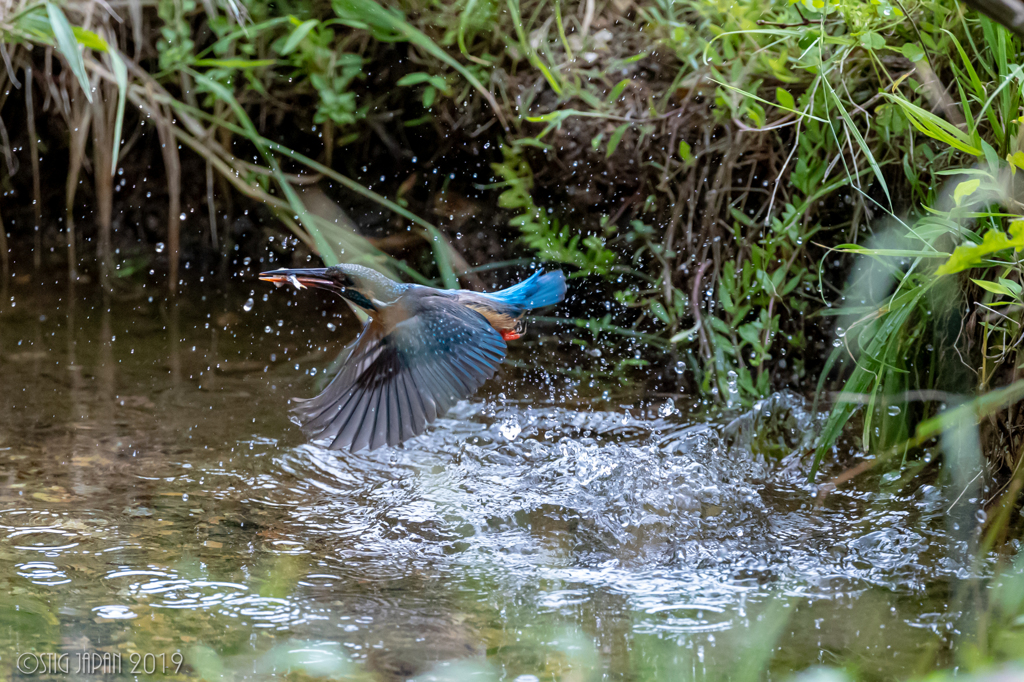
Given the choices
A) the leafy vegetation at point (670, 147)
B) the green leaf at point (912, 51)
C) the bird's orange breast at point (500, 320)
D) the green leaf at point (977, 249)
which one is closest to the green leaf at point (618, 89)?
the leafy vegetation at point (670, 147)

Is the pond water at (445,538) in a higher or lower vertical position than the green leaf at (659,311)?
lower

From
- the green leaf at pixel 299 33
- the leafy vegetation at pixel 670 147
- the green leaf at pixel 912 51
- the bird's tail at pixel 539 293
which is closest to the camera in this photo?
the green leaf at pixel 912 51

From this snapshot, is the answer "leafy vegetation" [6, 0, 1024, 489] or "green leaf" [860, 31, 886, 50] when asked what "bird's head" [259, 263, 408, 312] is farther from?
"green leaf" [860, 31, 886, 50]

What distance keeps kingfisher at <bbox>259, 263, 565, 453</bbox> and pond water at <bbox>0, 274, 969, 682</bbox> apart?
0.73 ft

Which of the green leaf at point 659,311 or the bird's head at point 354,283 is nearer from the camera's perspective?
the bird's head at point 354,283

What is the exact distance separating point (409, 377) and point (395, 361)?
5 cm

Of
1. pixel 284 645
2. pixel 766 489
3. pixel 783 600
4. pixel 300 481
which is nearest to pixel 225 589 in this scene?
pixel 284 645

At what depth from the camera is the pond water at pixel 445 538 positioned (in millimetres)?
1560

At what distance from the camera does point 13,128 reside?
3.56 m

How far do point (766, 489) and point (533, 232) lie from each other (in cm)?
130

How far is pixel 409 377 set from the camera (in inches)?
81.5

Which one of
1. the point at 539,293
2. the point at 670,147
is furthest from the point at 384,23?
the point at 539,293

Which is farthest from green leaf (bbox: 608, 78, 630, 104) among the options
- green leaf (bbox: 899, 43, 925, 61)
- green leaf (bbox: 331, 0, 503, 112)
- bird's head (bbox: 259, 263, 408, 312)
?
bird's head (bbox: 259, 263, 408, 312)

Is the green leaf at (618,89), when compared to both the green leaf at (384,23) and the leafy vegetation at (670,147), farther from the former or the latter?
the green leaf at (384,23)
